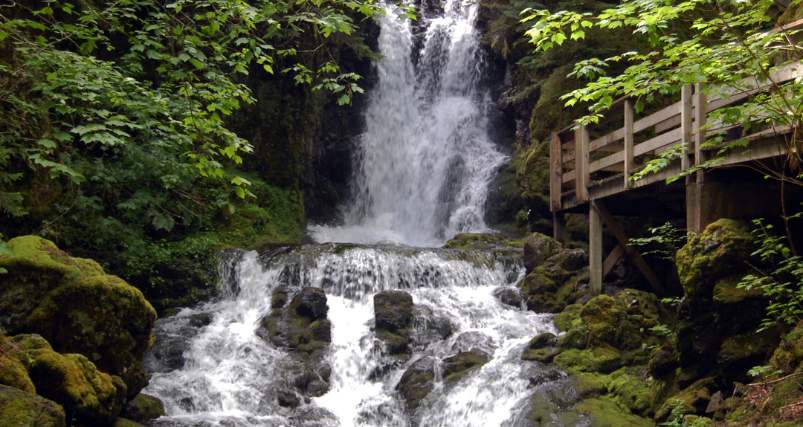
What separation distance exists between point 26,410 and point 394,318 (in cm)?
611

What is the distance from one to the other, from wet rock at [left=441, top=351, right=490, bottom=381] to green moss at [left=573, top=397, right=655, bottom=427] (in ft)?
6.30

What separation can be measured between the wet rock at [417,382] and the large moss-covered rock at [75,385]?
3937 millimetres

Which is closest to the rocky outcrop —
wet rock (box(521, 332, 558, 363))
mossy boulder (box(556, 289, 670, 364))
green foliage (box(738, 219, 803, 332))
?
wet rock (box(521, 332, 558, 363))

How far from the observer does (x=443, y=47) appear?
23.6 meters

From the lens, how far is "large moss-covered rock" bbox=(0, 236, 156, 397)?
19.5ft

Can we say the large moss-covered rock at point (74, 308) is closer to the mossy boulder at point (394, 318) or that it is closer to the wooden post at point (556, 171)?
the mossy boulder at point (394, 318)

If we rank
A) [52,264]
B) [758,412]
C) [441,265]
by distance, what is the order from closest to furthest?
[758,412], [52,264], [441,265]

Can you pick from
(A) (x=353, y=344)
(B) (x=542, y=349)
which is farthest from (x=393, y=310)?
(B) (x=542, y=349)

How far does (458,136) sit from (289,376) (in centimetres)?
1521

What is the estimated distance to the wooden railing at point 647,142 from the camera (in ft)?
17.7

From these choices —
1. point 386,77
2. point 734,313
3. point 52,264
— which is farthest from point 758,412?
point 386,77

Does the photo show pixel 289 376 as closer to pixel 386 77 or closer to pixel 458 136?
pixel 458 136

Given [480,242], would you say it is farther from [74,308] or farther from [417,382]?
[74,308]

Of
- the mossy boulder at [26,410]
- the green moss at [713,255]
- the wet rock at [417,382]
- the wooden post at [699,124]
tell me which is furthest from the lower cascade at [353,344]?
the wooden post at [699,124]
